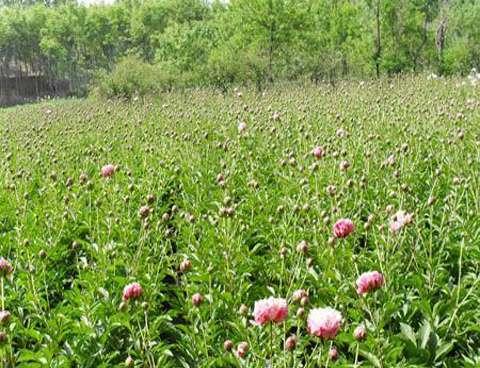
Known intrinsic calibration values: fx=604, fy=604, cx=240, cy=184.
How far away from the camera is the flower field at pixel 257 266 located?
8.82 feet

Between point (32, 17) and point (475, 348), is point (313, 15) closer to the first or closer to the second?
point (475, 348)

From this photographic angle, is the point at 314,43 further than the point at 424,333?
Yes

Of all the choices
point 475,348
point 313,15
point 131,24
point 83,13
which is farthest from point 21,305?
point 83,13

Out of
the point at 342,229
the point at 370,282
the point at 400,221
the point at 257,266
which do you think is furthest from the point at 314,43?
the point at 370,282

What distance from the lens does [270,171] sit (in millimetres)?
6039

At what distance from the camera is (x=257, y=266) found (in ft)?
12.9

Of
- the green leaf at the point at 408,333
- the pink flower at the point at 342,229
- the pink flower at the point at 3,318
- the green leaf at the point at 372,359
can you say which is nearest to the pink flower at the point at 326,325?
the green leaf at the point at 372,359

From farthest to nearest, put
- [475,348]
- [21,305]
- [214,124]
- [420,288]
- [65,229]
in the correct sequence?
[214,124], [65,229], [21,305], [420,288], [475,348]

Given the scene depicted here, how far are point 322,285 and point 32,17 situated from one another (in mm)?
70516

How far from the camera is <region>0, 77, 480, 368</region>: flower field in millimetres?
2688

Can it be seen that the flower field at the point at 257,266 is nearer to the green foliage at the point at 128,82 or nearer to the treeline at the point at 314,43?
the green foliage at the point at 128,82

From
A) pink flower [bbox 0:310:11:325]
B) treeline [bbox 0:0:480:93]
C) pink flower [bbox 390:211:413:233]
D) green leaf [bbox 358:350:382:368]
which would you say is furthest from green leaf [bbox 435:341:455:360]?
treeline [bbox 0:0:480:93]

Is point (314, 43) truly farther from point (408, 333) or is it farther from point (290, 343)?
point (290, 343)

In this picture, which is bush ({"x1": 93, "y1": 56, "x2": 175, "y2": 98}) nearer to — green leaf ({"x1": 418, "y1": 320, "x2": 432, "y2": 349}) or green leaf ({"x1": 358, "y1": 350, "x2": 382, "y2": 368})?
green leaf ({"x1": 418, "y1": 320, "x2": 432, "y2": 349})
